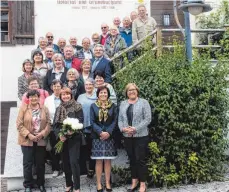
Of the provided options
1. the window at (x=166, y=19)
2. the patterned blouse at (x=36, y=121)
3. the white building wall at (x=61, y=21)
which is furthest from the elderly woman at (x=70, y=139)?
the window at (x=166, y=19)

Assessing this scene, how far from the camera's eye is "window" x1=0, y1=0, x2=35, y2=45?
13.2 meters

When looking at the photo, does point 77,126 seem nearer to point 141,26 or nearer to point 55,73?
point 55,73

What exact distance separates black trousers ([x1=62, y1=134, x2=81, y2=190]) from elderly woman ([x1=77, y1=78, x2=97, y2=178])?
1.17 feet

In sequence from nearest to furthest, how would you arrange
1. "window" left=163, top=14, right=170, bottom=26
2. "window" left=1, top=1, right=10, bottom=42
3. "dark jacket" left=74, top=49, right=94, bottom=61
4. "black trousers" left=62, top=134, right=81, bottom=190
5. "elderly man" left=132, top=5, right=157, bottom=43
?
"black trousers" left=62, top=134, right=81, bottom=190 < "dark jacket" left=74, top=49, right=94, bottom=61 < "elderly man" left=132, top=5, right=157, bottom=43 < "window" left=1, top=1, right=10, bottom=42 < "window" left=163, top=14, right=170, bottom=26

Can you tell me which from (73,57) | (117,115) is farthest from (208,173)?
(73,57)

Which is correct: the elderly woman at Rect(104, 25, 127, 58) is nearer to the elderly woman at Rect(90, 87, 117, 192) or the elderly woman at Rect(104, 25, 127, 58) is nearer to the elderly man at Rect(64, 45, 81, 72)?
the elderly man at Rect(64, 45, 81, 72)

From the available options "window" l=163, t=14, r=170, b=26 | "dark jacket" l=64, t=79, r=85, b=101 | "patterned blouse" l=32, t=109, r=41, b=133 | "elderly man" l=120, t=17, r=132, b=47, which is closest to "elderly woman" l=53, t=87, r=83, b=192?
"patterned blouse" l=32, t=109, r=41, b=133

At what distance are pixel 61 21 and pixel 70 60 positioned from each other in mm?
3812

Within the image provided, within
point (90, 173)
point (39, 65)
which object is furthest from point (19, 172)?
point (39, 65)

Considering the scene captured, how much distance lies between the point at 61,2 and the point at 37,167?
6242 millimetres

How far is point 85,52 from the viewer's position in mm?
10367

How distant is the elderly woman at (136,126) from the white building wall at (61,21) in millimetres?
5610

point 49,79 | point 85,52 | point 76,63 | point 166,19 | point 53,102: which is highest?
point 166,19

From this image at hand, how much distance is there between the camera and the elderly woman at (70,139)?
26.0 feet
